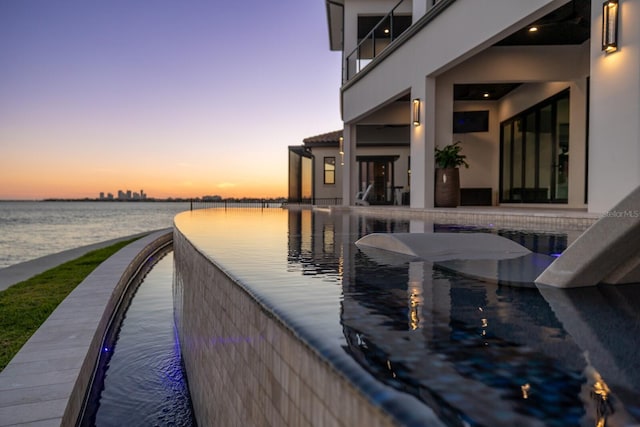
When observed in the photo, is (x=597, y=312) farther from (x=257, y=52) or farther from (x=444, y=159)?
(x=257, y=52)

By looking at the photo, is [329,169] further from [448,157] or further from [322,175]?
[448,157]

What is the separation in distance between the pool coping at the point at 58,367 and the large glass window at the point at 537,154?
9982 millimetres

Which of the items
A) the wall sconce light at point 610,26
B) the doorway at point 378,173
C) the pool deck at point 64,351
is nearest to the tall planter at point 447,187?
the pool deck at point 64,351

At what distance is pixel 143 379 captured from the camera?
12.7 ft

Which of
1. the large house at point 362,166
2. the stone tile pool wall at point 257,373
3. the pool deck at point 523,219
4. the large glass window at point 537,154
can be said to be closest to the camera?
the stone tile pool wall at point 257,373

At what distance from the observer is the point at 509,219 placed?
6.30 m

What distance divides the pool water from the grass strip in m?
0.82

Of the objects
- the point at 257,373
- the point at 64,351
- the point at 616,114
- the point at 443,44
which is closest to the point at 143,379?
the point at 64,351

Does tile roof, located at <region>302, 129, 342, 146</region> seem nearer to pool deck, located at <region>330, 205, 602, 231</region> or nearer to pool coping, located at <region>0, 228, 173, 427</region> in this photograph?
pool deck, located at <region>330, 205, 602, 231</region>

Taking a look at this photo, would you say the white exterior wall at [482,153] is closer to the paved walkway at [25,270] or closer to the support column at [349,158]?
the support column at [349,158]

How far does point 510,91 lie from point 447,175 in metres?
4.44

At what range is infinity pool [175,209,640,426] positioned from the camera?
704mm

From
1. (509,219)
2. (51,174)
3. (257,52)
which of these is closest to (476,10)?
(509,219)

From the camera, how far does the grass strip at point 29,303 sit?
13.8 ft
